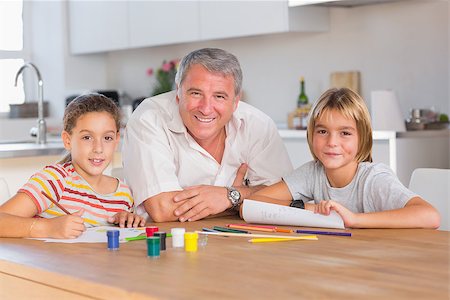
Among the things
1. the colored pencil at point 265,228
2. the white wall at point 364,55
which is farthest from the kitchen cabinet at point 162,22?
the colored pencil at point 265,228

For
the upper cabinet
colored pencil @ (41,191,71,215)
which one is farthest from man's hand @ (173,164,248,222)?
the upper cabinet

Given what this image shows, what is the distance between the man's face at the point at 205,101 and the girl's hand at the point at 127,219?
0.42 m

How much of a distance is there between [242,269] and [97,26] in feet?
17.2

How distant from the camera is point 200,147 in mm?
2699

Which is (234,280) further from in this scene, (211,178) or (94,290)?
(211,178)

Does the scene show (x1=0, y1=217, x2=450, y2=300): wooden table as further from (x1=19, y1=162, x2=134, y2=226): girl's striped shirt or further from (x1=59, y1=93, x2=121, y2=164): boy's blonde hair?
(x1=59, y1=93, x2=121, y2=164): boy's blonde hair

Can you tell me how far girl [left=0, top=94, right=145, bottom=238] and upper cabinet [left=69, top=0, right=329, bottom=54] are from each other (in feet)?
9.23

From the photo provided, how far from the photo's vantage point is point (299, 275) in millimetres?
1515

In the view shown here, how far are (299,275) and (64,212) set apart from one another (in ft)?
3.33

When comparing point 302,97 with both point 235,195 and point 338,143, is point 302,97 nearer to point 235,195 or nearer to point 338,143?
point 235,195

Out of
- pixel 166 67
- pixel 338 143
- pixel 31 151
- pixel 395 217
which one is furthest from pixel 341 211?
pixel 166 67

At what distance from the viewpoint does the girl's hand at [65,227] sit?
80.6 inches

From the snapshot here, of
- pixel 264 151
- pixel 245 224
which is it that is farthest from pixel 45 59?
pixel 245 224

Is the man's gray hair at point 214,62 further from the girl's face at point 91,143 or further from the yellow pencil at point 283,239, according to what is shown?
the yellow pencil at point 283,239
